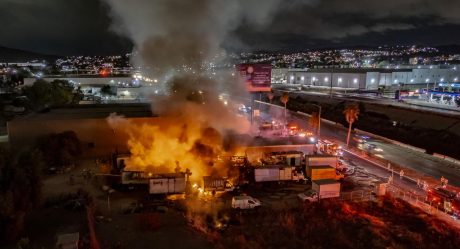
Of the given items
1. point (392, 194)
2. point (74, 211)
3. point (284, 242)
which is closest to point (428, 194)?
point (392, 194)

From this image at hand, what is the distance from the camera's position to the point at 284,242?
14.3m

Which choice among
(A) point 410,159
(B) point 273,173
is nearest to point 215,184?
(B) point 273,173

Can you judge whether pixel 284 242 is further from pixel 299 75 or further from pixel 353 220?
pixel 299 75

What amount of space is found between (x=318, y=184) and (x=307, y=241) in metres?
4.55

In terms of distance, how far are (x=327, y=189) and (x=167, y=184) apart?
826 cm

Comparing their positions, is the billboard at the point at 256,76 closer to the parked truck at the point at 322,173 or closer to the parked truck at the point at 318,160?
the parked truck at the point at 318,160

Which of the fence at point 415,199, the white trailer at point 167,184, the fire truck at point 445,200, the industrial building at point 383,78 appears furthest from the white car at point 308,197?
the industrial building at point 383,78

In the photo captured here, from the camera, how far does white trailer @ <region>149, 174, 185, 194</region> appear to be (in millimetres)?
18391

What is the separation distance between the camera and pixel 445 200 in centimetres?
1708

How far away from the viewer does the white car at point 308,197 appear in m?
18.2

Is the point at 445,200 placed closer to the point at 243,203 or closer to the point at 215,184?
the point at 243,203

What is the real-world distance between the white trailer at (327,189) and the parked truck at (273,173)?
2225 mm

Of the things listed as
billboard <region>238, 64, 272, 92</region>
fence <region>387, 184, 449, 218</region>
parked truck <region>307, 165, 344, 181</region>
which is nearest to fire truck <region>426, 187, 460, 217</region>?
fence <region>387, 184, 449, 218</region>

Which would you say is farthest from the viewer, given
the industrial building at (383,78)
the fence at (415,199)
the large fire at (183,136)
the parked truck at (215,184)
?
the industrial building at (383,78)
